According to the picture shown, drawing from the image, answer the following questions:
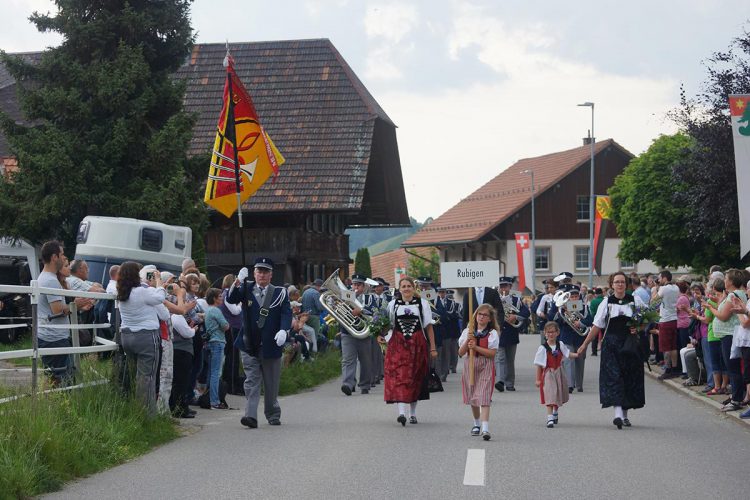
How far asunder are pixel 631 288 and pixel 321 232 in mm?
21413

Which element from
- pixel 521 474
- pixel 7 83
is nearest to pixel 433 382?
pixel 521 474

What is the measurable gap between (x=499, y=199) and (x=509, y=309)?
6145 centimetres

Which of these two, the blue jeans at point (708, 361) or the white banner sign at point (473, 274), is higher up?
the white banner sign at point (473, 274)

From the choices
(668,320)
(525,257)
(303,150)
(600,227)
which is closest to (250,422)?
(668,320)

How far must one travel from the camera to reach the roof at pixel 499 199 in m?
79.0

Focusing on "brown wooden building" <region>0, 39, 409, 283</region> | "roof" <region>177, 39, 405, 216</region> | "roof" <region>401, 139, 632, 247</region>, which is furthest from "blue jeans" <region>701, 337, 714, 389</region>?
"roof" <region>401, 139, 632, 247</region>

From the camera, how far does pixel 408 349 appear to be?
52.4 ft

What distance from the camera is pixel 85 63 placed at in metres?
32.6

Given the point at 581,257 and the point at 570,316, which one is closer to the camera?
the point at 570,316

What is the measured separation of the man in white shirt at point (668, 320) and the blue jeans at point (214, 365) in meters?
9.33

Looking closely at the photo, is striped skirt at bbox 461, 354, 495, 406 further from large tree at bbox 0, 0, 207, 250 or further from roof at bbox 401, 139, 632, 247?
roof at bbox 401, 139, 632, 247

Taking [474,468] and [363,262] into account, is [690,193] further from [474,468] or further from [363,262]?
[363,262]

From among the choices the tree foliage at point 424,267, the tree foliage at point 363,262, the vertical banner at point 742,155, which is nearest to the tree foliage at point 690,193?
the vertical banner at point 742,155

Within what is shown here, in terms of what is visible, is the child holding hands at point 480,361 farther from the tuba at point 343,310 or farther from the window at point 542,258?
the window at point 542,258
